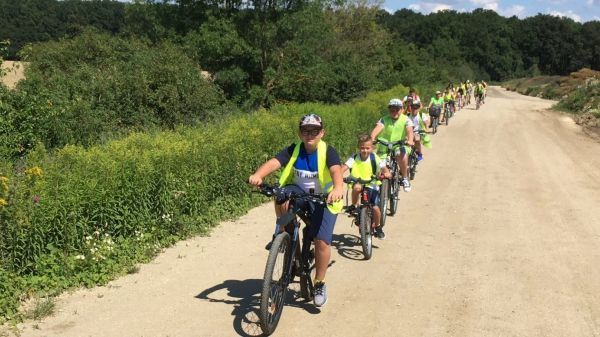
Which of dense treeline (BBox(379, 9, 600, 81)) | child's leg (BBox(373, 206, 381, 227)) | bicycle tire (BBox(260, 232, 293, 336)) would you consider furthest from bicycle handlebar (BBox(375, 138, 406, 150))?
dense treeline (BBox(379, 9, 600, 81))

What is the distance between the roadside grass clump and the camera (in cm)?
531

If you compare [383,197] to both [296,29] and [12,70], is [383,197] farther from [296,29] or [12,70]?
[296,29]

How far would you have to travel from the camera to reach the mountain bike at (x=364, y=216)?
6.88 meters

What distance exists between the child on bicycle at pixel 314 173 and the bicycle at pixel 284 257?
11 cm

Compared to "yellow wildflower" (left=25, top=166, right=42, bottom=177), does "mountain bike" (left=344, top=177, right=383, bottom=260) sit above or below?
below

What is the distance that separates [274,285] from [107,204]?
8.35ft

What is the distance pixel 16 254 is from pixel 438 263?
493 cm

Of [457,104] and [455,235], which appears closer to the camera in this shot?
[455,235]

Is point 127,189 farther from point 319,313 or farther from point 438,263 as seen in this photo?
point 438,263

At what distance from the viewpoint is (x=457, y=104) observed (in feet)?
112

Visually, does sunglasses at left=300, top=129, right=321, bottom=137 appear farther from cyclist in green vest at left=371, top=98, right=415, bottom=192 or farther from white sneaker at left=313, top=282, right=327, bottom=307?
cyclist in green vest at left=371, top=98, right=415, bottom=192

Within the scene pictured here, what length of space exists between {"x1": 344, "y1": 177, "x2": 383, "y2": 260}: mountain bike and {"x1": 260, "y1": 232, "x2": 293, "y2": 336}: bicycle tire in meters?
2.16

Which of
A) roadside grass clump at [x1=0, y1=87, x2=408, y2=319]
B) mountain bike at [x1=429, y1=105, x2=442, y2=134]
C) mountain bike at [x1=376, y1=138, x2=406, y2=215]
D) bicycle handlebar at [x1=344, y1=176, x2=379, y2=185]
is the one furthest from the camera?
mountain bike at [x1=429, y1=105, x2=442, y2=134]

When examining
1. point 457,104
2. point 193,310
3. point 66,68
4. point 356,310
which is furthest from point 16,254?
point 457,104
